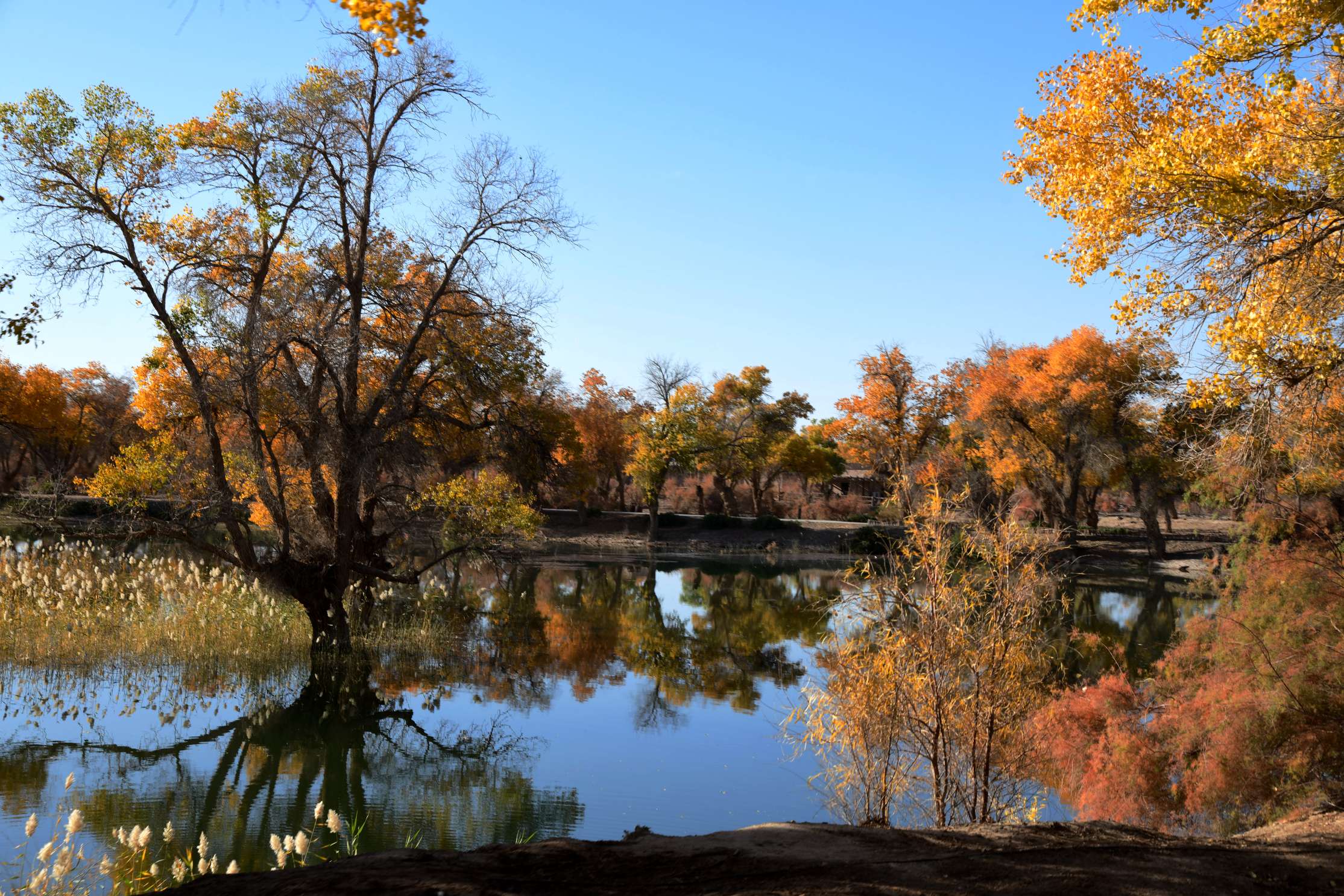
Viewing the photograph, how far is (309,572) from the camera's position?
16.0 m

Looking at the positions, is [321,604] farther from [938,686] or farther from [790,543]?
[790,543]

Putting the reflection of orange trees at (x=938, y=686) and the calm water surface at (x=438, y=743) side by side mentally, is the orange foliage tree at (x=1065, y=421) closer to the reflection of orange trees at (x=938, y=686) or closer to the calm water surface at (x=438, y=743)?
the calm water surface at (x=438, y=743)

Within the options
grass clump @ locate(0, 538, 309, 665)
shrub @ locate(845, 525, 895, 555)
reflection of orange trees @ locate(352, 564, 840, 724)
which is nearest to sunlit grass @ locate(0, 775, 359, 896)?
reflection of orange trees @ locate(352, 564, 840, 724)

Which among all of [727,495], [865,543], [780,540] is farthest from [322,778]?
[727,495]

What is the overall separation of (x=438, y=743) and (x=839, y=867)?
358 inches

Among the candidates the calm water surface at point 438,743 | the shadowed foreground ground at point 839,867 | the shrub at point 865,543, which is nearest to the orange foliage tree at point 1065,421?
the shrub at point 865,543

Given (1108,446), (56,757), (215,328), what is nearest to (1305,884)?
(56,757)

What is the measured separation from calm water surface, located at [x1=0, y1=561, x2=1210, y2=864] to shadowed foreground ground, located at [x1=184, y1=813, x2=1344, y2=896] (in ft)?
13.5

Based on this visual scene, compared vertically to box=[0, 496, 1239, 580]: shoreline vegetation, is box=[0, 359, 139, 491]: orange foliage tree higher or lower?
higher

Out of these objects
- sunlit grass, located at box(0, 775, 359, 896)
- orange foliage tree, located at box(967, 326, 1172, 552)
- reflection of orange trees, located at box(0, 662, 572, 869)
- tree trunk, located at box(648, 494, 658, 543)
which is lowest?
reflection of orange trees, located at box(0, 662, 572, 869)

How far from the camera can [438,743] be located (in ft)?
42.9

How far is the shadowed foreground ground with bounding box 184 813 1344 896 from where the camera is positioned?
4801 mm

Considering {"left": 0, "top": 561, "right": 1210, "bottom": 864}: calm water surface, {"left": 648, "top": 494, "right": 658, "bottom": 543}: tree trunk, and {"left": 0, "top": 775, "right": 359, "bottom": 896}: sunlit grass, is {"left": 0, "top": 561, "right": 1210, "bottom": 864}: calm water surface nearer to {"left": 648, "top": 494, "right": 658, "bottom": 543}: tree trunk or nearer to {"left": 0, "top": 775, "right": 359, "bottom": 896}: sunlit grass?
{"left": 0, "top": 775, "right": 359, "bottom": 896}: sunlit grass

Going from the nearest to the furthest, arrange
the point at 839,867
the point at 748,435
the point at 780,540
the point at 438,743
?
1. the point at 839,867
2. the point at 438,743
3. the point at 780,540
4. the point at 748,435
